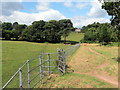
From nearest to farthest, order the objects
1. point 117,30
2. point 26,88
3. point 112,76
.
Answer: point 26,88 → point 112,76 → point 117,30

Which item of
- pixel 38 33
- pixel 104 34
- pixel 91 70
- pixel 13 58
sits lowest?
pixel 91 70

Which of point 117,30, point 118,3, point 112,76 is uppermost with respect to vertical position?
point 118,3

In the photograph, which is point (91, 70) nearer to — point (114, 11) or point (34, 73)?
point (34, 73)

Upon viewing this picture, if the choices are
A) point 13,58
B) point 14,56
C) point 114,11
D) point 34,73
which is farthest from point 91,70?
point 14,56

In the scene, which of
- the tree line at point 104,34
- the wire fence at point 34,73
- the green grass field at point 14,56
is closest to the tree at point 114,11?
the tree line at point 104,34

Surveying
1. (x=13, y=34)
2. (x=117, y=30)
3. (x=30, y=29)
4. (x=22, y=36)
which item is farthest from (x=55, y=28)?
(x=117, y=30)

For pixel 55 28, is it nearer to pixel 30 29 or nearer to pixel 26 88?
pixel 30 29

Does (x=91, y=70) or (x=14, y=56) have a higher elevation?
(x=14, y=56)

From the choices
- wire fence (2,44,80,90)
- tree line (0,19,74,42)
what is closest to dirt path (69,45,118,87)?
wire fence (2,44,80,90)

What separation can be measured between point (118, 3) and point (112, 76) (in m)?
7.94

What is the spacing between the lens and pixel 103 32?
139ft

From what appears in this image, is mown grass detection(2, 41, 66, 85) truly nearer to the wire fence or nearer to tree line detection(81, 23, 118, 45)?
the wire fence

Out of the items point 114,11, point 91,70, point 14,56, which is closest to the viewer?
point 91,70

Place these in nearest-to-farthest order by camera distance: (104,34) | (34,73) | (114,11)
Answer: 1. (34,73)
2. (114,11)
3. (104,34)
